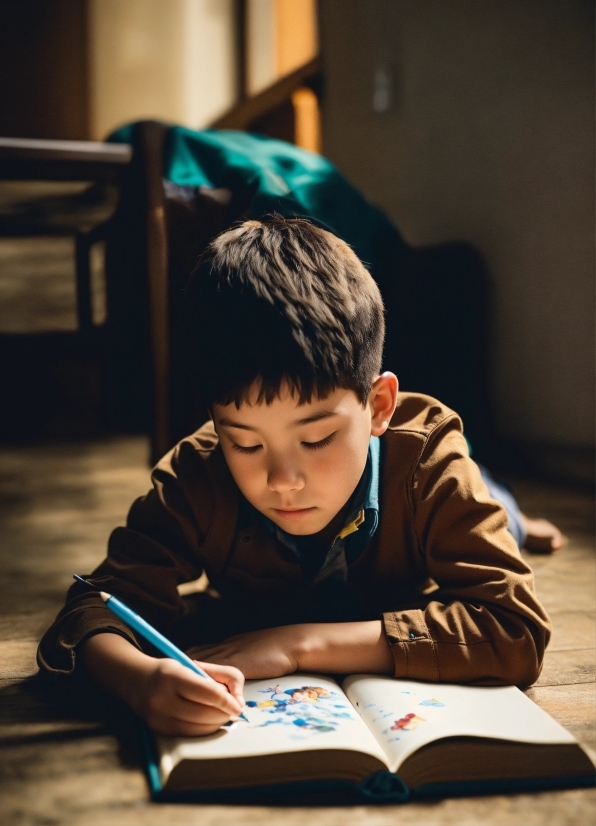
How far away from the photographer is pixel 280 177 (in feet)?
5.50

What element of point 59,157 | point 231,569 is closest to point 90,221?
point 59,157

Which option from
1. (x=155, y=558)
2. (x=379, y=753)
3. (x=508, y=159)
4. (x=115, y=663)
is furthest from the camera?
(x=508, y=159)

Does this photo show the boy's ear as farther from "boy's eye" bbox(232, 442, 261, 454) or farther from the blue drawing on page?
the blue drawing on page

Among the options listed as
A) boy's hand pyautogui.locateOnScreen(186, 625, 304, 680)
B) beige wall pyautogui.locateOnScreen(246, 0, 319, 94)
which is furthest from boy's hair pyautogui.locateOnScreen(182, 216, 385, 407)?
beige wall pyautogui.locateOnScreen(246, 0, 319, 94)

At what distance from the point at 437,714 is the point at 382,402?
0.33 meters

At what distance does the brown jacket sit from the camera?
834 millimetres

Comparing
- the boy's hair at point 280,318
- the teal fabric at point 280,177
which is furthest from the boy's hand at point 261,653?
the teal fabric at point 280,177

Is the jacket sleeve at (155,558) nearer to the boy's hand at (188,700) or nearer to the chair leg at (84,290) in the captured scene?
the boy's hand at (188,700)

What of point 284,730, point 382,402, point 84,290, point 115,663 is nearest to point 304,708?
point 284,730

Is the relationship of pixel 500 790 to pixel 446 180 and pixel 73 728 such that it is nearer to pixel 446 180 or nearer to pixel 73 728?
pixel 73 728

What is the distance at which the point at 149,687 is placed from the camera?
2.41 feet

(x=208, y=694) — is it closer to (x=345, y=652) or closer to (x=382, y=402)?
(x=345, y=652)

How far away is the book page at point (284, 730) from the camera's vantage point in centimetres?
66

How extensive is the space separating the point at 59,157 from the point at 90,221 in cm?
63
